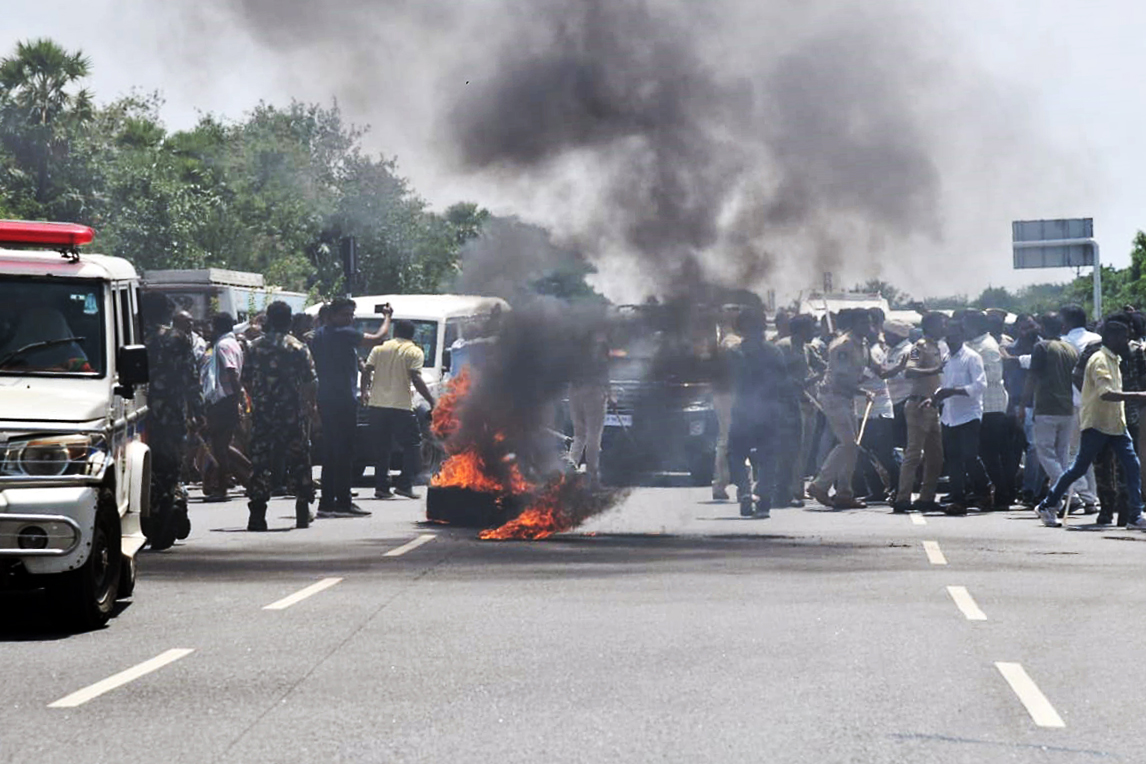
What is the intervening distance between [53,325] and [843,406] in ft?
34.4

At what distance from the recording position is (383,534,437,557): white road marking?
46.5ft

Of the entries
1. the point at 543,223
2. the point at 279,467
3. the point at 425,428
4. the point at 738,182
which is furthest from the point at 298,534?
the point at 425,428

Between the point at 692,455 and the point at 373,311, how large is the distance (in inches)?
212

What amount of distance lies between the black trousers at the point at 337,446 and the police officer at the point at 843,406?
4.74 m

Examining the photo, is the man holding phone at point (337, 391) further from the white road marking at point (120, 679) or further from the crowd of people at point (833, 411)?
the white road marking at point (120, 679)

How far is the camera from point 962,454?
19.0m

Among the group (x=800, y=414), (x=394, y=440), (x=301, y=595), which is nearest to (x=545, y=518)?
(x=800, y=414)

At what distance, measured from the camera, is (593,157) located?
683 inches

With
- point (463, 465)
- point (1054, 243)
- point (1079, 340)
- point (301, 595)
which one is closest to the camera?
point (301, 595)

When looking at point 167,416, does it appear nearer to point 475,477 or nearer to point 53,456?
point 475,477

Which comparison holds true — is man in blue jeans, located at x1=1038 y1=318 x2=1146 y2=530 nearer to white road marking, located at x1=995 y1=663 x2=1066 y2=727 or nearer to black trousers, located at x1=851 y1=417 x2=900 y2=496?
black trousers, located at x1=851 y1=417 x2=900 y2=496

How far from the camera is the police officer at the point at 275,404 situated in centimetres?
1628

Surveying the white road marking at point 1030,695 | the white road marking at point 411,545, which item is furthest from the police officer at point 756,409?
the white road marking at point 1030,695

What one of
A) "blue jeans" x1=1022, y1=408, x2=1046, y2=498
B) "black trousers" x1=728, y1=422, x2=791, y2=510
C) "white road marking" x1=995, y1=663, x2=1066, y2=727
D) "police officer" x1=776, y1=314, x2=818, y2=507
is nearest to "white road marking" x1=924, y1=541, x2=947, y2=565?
"black trousers" x1=728, y1=422, x2=791, y2=510
